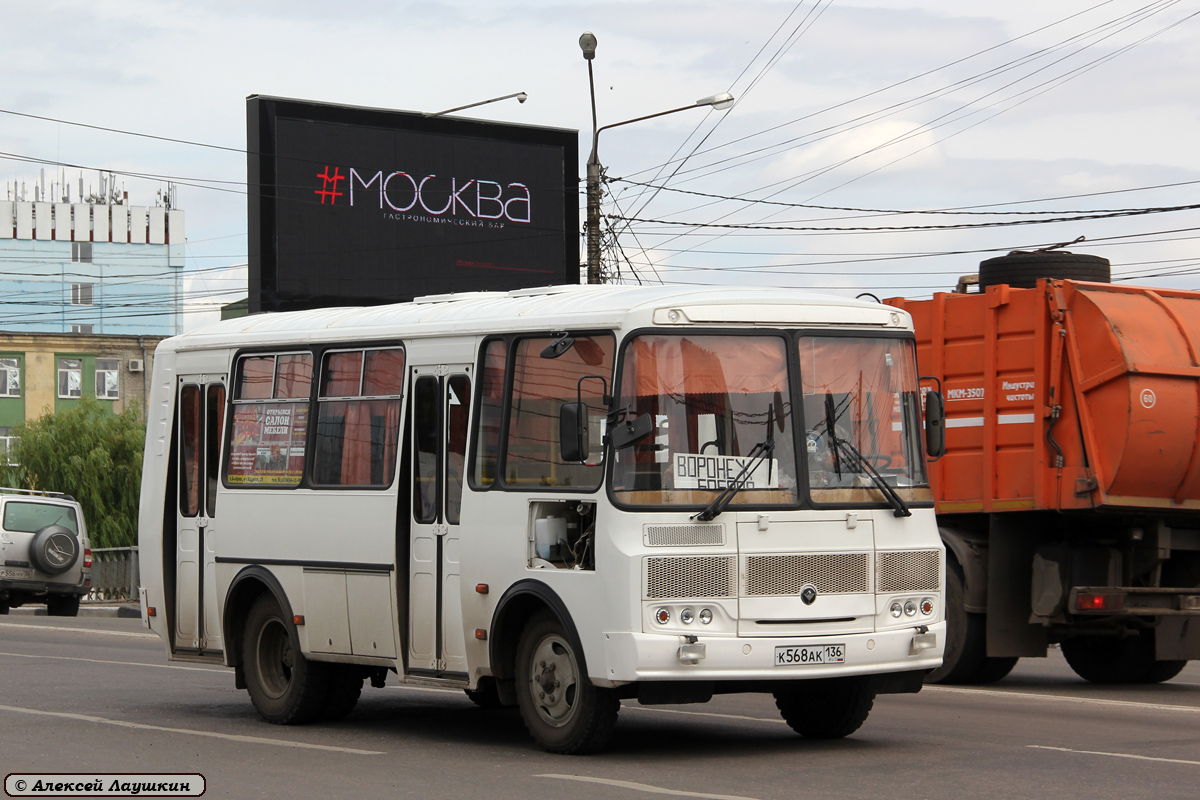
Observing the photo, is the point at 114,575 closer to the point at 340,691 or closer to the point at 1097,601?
the point at 340,691

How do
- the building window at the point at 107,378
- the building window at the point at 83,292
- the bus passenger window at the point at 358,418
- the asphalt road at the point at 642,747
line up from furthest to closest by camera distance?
the building window at the point at 83,292, the building window at the point at 107,378, the bus passenger window at the point at 358,418, the asphalt road at the point at 642,747

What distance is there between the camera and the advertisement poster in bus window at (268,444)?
12.4 meters

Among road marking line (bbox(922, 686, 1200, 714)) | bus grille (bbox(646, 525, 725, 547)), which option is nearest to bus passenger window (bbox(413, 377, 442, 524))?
bus grille (bbox(646, 525, 725, 547))

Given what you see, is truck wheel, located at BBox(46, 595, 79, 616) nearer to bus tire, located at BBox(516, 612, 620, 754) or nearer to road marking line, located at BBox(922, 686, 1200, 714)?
road marking line, located at BBox(922, 686, 1200, 714)

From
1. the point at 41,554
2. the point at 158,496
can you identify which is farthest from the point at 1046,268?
the point at 41,554

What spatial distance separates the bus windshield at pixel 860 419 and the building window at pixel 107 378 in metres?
67.4

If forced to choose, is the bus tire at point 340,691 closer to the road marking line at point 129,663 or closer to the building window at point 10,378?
the road marking line at point 129,663

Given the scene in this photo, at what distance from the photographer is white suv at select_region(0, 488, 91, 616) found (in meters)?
30.3

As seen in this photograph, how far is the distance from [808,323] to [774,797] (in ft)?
9.95

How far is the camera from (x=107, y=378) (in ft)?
245

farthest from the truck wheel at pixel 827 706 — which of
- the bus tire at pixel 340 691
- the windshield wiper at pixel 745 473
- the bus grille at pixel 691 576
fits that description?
the bus tire at pixel 340 691

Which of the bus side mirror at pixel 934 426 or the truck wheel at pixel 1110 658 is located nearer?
the bus side mirror at pixel 934 426

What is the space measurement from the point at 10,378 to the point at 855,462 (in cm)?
6792

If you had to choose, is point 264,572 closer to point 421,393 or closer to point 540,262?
point 421,393
